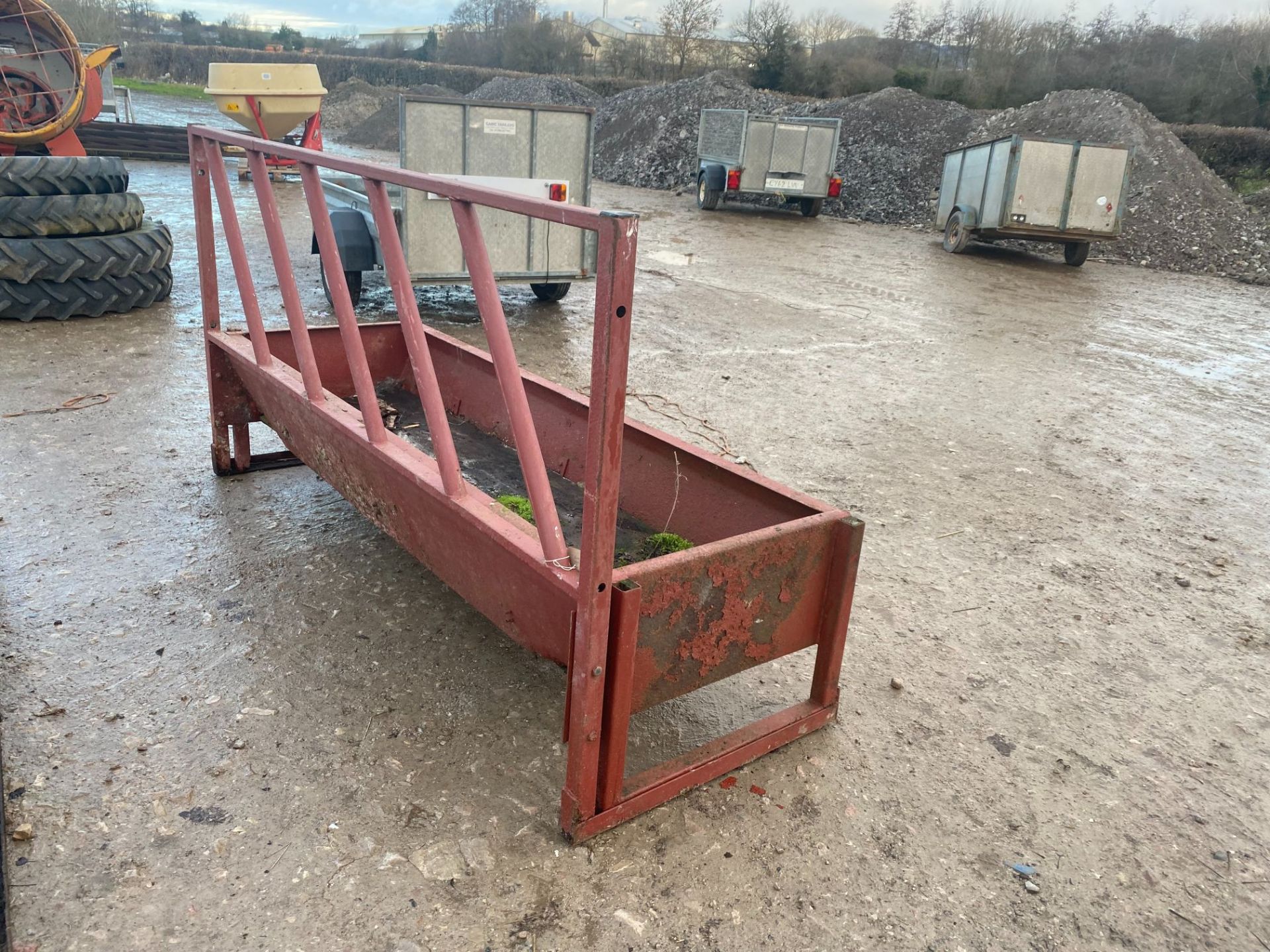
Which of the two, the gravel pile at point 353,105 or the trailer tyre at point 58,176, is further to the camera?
the gravel pile at point 353,105

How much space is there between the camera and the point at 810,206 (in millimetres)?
17719

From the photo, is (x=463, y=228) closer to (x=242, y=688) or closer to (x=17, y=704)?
(x=242, y=688)

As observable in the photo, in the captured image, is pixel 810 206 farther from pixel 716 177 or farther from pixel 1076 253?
pixel 1076 253

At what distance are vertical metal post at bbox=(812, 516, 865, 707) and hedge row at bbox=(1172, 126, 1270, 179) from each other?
2360 centimetres

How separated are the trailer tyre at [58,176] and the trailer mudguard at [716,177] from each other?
471 inches

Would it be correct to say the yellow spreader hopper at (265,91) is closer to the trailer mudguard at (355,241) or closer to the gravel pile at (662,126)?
the trailer mudguard at (355,241)

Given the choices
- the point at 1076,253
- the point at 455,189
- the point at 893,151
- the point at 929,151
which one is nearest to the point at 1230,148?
the point at 929,151

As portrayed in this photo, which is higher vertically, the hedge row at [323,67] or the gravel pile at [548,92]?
the hedge row at [323,67]

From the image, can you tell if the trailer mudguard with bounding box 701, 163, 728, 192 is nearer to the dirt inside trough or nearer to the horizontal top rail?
the dirt inside trough

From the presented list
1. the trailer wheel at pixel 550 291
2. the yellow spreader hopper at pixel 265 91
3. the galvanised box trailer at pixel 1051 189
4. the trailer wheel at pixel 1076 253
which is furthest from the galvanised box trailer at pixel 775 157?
the trailer wheel at pixel 550 291

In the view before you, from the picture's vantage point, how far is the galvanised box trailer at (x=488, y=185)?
265 inches

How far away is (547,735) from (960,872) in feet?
3.60

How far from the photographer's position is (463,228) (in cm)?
197

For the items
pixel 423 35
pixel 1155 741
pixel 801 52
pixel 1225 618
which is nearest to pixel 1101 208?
pixel 1225 618
